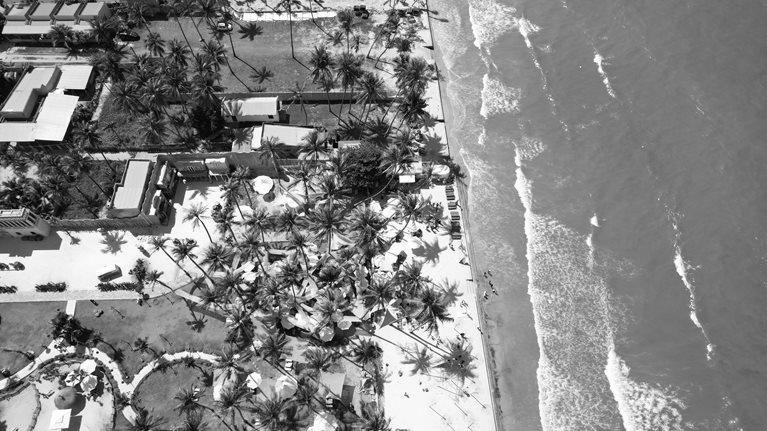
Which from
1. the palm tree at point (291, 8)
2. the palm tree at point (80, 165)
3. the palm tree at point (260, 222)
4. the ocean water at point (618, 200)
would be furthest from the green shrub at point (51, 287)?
the ocean water at point (618, 200)

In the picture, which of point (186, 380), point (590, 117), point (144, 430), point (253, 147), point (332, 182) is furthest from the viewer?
point (590, 117)

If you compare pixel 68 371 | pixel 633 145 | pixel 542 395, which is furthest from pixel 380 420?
pixel 633 145

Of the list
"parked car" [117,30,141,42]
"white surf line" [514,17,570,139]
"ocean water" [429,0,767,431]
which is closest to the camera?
Result: "ocean water" [429,0,767,431]

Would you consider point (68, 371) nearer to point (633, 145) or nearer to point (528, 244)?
point (528, 244)

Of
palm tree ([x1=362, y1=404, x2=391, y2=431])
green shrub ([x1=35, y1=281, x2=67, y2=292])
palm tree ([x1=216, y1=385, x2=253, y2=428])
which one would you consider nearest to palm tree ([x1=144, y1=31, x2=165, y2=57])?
green shrub ([x1=35, y1=281, x2=67, y2=292])

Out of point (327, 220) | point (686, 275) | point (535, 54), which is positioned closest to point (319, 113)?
point (327, 220)

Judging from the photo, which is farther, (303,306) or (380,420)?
(303,306)

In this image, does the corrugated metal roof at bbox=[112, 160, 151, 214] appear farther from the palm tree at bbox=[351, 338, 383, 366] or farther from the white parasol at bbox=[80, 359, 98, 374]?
the palm tree at bbox=[351, 338, 383, 366]

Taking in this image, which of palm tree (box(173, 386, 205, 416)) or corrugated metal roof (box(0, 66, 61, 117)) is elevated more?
corrugated metal roof (box(0, 66, 61, 117))
